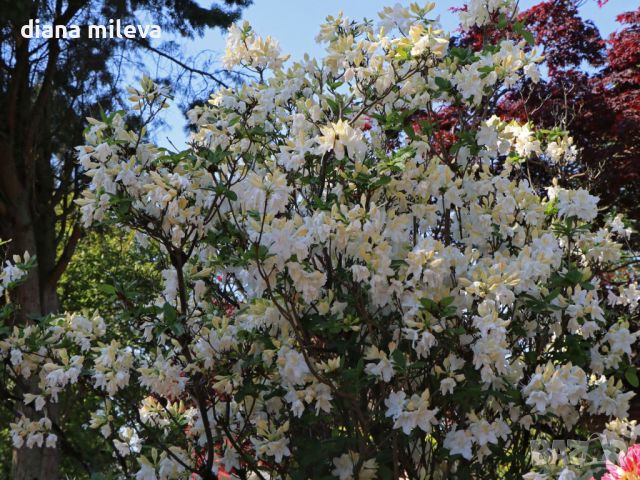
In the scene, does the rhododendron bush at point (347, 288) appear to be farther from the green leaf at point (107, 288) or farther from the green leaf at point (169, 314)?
the green leaf at point (107, 288)

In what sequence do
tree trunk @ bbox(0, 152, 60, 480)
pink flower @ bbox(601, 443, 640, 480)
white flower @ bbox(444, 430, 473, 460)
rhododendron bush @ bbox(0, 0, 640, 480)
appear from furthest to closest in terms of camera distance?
tree trunk @ bbox(0, 152, 60, 480) < white flower @ bbox(444, 430, 473, 460) < rhododendron bush @ bbox(0, 0, 640, 480) < pink flower @ bbox(601, 443, 640, 480)

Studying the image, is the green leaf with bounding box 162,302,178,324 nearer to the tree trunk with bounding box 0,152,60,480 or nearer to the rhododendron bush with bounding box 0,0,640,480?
the rhododendron bush with bounding box 0,0,640,480

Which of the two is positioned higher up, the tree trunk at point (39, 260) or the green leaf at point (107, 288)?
the tree trunk at point (39, 260)

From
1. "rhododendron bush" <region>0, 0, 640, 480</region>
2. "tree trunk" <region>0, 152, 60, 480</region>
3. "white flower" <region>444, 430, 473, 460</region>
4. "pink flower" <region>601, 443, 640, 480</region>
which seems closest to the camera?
"pink flower" <region>601, 443, 640, 480</region>

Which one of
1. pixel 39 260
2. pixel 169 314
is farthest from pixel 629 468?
pixel 39 260

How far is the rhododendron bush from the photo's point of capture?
2.37 m

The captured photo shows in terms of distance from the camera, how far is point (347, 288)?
2623 millimetres

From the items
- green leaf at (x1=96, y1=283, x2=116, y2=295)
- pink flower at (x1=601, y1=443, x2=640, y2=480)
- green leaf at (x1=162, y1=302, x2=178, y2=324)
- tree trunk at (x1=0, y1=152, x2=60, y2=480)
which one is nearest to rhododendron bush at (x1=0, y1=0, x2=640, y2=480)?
green leaf at (x1=162, y1=302, x2=178, y2=324)

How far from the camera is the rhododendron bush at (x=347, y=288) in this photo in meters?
2.37


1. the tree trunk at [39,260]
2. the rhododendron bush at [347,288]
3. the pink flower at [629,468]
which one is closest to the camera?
the pink flower at [629,468]

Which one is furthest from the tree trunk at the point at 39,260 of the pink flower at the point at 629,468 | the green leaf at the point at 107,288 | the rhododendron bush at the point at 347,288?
the pink flower at the point at 629,468

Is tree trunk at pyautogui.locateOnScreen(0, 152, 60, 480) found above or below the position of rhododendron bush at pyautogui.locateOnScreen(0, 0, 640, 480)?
above

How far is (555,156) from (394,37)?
1218mm

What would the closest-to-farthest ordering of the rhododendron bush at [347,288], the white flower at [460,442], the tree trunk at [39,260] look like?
1. the rhododendron bush at [347,288]
2. the white flower at [460,442]
3. the tree trunk at [39,260]
